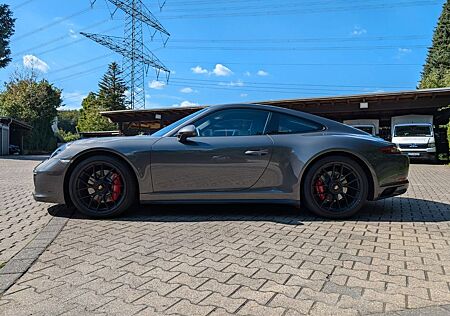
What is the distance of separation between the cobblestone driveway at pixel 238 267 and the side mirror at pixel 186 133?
0.90 meters

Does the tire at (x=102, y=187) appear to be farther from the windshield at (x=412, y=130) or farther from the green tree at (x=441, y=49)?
the green tree at (x=441, y=49)

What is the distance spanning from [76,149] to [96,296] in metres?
2.32

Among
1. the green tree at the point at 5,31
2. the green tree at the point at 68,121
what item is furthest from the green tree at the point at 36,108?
the green tree at the point at 68,121

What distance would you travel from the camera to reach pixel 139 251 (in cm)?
291

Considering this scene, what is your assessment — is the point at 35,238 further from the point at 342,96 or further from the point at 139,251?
the point at 342,96

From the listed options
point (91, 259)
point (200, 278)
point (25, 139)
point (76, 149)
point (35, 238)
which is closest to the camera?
point (200, 278)

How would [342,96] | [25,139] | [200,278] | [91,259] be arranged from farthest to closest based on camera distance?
1. [25,139]
2. [342,96]
3. [91,259]
4. [200,278]

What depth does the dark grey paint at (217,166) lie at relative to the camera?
3.98 m

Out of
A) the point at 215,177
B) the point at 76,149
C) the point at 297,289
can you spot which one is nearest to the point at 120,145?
the point at 76,149

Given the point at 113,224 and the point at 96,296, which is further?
the point at 113,224

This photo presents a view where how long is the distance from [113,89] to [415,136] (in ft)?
169

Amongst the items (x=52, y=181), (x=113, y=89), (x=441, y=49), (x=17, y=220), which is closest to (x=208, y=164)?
(x=52, y=181)

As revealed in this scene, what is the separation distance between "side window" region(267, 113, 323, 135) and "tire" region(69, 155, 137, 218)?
1.73 meters

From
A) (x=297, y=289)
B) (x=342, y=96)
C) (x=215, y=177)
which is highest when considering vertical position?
(x=342, y=96)
